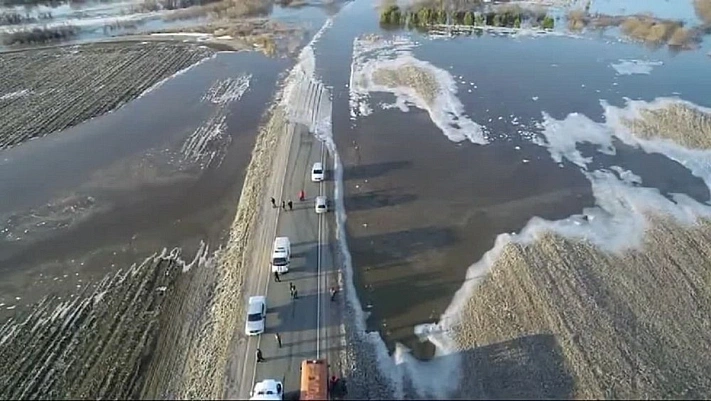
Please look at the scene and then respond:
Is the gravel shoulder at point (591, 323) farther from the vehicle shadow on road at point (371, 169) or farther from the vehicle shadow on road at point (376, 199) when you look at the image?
the vehicle shadow on road at point (371, 169)

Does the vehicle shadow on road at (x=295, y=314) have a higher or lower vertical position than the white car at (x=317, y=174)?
lower

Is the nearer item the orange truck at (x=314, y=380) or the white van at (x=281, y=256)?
the orange truck at (x=314, y=380)

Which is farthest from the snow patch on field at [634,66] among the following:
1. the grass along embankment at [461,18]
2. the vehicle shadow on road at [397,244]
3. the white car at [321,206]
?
the white car at [321,206]

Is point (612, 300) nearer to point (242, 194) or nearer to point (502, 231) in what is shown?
point (502, 231)

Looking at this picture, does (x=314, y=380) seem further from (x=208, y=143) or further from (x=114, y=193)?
(x=208, y=143)

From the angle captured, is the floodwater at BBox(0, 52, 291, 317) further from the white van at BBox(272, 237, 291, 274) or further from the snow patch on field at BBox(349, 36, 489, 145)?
the snow patch on field at BBox(349, 36, 489, 145)

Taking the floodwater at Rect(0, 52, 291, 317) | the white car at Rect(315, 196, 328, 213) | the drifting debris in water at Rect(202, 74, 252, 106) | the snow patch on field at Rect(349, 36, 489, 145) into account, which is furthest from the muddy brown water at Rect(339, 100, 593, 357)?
the drifting debris in water at Rect(202, 74, 252, 106)
